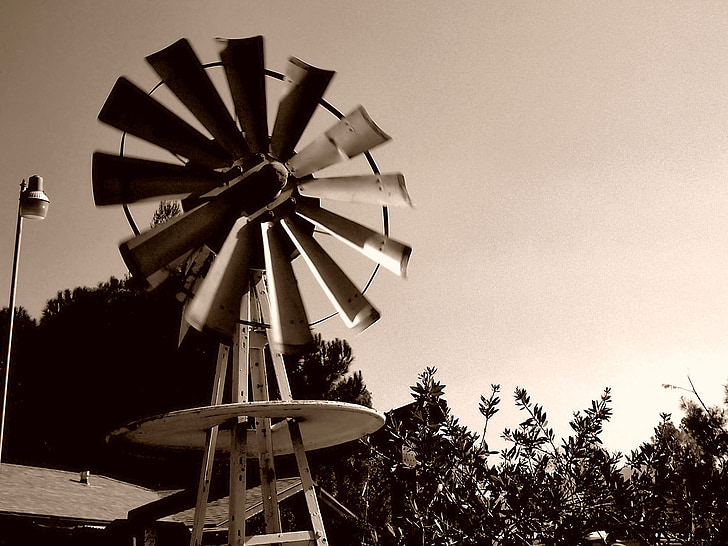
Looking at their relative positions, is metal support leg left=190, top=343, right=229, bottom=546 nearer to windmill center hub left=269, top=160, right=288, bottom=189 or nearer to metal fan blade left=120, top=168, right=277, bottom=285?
metal fan blade left=120, top=168, right=277, bottom=285

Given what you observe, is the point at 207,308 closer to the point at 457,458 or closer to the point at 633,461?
the point at 457,458

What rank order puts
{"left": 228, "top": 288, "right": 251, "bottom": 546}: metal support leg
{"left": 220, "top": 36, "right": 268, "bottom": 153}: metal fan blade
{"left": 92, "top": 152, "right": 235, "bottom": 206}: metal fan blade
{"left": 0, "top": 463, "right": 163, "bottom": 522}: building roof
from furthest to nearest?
{"left": 0, "top": 463, "right": 163, "bottom": 522}: building roof
{"left": 220, "top": 36, "right": 268, "bottom": 153}: metal fan blade
{"left": 92, "top": 152, "right": 235, "bottom": 206}: metal fan blade
{"left": 228, "top": 288, "right": 251, "bottom": 546}: metal support leg

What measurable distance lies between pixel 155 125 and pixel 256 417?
1.75m

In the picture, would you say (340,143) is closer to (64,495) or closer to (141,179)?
(141,179)

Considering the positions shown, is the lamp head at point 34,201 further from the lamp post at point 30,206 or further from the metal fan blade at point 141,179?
the metal fan blade at point 141,179

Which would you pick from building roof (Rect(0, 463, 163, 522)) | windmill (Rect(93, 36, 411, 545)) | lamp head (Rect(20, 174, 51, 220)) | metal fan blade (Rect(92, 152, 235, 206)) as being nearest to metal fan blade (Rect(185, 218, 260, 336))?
windmill (Rect(93, 36, 411, 545))

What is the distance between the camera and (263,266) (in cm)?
414

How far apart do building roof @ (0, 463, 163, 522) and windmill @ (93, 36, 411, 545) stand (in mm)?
7658

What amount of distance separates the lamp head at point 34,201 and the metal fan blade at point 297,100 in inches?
231

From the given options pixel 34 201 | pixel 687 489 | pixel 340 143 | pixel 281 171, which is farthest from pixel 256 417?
pixel 34 201

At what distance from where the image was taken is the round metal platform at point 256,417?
340cm

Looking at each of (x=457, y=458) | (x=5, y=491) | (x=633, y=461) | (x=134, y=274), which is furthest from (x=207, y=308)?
(x=5, y=491)

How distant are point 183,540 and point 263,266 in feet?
37.0

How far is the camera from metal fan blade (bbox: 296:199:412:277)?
172 inches
